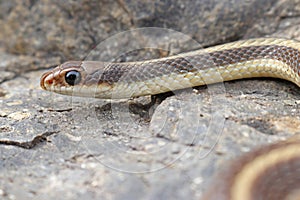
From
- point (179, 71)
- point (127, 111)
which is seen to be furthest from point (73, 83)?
point (179, 71)

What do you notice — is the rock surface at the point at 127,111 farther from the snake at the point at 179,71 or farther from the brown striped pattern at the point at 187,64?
the brown striped pattern at the point at 187,64

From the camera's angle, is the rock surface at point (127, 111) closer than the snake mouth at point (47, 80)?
Yes

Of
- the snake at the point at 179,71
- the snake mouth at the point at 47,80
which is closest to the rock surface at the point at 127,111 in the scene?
the snake at the point at 179,71

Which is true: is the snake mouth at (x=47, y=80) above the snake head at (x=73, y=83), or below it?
below

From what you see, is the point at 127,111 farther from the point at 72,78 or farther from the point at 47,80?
the point at 47,80

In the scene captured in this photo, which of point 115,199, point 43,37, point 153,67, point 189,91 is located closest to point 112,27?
point 43,37

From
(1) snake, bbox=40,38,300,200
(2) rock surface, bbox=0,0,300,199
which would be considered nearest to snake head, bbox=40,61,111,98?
(1) snake, bbox=40,38,300,200

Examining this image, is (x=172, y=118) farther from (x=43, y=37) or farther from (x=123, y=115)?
(x=43, y=37)
